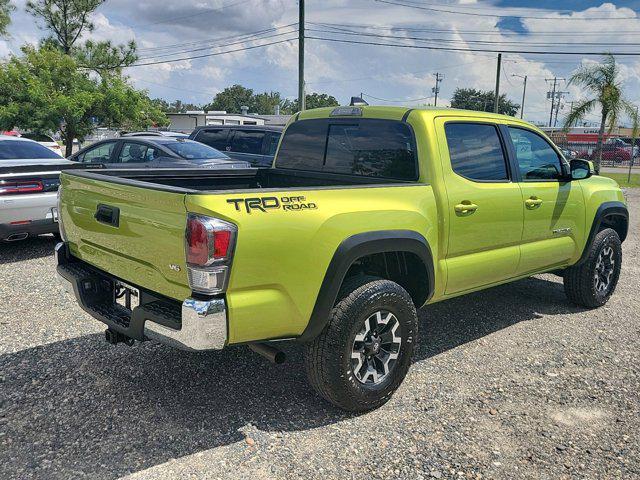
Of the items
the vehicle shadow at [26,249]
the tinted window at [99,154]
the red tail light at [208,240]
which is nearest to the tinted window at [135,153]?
the tinted window at [99,154]

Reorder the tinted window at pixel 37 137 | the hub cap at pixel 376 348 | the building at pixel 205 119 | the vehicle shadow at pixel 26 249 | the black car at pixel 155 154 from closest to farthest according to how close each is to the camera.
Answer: the hub cap at pixel 376 348, the vehicle shadow at pixel 26 249, the black car at pixel 155 154, the tinted window at pixel 37 137, the building at pixel 205 119

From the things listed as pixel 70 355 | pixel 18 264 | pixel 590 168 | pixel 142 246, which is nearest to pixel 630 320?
pixel 590 168

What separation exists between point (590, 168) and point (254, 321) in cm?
385

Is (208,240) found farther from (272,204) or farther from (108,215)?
(108,215)

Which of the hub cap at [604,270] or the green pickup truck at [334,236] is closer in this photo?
the green pickup truck at [334,236]

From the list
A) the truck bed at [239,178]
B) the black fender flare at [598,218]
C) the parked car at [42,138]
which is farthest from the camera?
the parked car at [42,138]

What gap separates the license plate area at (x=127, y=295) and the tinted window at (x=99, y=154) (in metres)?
7.35

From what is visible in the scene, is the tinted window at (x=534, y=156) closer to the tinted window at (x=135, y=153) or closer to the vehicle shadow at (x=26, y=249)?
the vehicle shadow at (x=26, y=249)

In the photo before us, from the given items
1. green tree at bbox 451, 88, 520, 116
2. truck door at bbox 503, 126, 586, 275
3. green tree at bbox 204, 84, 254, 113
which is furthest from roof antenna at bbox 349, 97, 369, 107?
green tree at bbox 204, 84, 254, 113

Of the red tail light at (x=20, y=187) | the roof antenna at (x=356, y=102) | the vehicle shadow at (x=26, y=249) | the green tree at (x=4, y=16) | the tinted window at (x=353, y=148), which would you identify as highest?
the green tree at (x=4, y=16)

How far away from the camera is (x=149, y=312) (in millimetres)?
3066

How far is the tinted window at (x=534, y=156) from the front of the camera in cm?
479

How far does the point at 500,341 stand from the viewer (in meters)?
4.86

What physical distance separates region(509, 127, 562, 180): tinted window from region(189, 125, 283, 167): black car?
7064 mm
